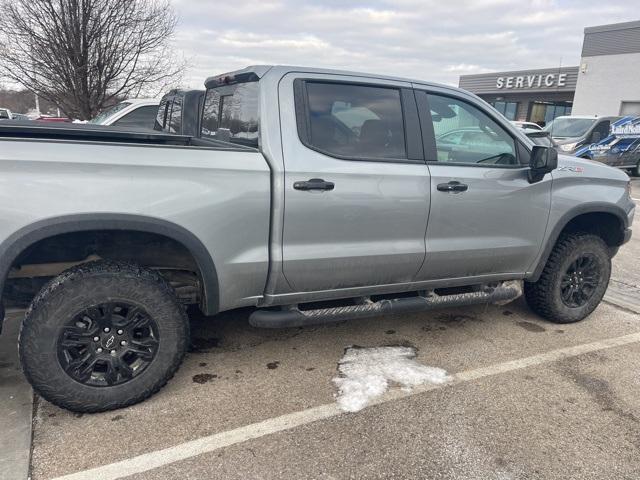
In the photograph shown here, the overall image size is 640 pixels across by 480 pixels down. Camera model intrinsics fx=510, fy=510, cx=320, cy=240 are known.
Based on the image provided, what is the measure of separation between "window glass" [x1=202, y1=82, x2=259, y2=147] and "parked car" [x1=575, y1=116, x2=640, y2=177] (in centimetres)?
1198

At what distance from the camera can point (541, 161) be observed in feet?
11.8

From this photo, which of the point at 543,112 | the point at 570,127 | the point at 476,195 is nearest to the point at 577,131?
the point at 570,127

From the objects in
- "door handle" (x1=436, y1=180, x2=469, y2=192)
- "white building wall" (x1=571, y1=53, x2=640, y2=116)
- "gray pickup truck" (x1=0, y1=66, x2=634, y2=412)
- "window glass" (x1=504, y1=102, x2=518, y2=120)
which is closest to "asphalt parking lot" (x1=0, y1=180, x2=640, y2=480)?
"gray pickup truck" (x1=0, y1=66, x2=634, y2=412)

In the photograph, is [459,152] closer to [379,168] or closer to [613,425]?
[379,168]

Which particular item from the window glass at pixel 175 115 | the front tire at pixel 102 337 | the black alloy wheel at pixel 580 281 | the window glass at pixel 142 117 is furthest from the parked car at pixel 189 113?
the black alloy wheel at pixel 580 281

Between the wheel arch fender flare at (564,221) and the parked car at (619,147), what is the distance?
33.5 feet

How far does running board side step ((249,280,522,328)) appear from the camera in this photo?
122 inches

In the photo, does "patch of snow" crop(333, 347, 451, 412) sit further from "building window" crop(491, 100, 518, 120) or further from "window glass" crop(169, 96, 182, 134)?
"building window" crop(491, 100, 518, 120)

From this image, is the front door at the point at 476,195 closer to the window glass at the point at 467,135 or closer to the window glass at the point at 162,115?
the window glass at the point at 467,135

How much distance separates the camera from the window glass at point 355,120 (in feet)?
10.3

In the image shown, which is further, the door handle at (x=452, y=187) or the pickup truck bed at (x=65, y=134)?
the door handle at (x=452, y=187)

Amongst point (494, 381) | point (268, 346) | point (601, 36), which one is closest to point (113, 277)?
point (268, 346)

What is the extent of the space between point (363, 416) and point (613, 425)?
1.41m

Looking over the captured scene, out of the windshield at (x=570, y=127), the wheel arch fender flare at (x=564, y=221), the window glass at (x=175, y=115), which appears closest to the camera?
the wheel arch fender flare at (x=564, y=221)
